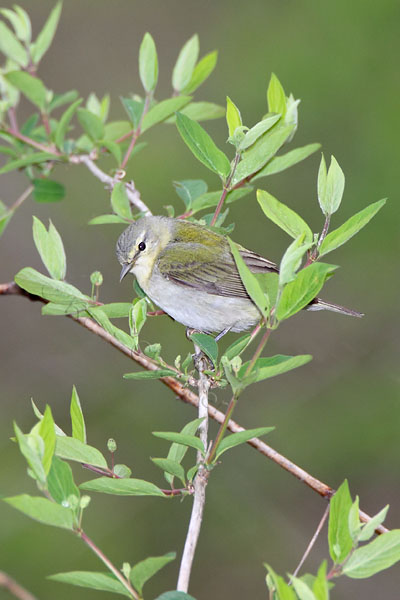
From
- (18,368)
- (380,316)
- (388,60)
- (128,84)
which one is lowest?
(18,368)

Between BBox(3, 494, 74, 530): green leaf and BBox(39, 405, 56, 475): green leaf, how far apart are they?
11 centimetres

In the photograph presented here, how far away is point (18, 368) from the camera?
8.77 metres

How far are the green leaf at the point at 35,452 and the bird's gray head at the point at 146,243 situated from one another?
229 cm

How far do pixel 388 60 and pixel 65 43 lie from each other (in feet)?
15.4

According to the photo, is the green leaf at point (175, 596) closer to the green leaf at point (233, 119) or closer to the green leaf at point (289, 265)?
the green leaf at point (289, 265)

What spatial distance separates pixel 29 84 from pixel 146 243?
1100 millimetres

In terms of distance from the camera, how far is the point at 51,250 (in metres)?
2.71

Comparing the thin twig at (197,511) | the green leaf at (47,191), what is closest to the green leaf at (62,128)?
the green leaf at (47,191)

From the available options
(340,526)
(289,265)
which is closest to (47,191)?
(289,265)

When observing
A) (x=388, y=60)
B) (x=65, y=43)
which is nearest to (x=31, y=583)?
(x=388, y=60)

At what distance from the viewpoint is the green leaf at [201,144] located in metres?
2.54

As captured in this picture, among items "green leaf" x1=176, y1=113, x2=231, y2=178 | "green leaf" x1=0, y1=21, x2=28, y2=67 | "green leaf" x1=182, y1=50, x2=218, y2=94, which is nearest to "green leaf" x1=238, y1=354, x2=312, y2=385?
"green leaf" x1=176, y1=113, x2=231, y2=178

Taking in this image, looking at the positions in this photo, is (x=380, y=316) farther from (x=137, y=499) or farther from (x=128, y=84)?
(x=128, y=84)

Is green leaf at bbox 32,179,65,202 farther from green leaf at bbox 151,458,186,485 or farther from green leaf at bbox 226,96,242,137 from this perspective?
green leaf at bbox 151,458,186,485
